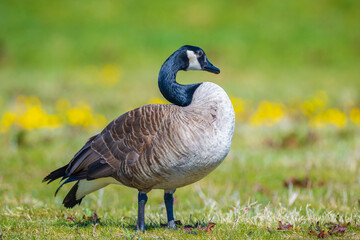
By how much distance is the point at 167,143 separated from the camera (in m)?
4.87

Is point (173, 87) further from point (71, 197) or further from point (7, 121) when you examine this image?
point (7, 121)

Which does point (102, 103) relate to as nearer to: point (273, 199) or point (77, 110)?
point (77, 110)

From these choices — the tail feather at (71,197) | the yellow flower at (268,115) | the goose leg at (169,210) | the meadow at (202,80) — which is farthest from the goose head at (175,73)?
the yellow flower at (268,115)

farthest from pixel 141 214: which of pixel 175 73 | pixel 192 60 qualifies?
pixel 192 60

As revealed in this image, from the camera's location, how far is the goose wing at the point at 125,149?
5.01 m

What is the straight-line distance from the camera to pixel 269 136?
38.2ft

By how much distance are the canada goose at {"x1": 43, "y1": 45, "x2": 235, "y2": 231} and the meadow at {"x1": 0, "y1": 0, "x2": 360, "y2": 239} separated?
1.76ft

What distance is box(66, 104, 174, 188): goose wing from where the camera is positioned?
16.4 feet

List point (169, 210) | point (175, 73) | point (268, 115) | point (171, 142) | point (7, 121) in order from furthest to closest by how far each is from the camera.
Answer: point (268, 115) < point (7, 121) < point (175, 73) < point (169, 210) < point (171, 142)

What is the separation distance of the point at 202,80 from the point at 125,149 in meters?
15.9

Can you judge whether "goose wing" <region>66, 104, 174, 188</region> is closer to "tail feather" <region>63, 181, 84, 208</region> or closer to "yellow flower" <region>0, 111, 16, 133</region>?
"tail feather" <region>63, 181, 84, 208</region>

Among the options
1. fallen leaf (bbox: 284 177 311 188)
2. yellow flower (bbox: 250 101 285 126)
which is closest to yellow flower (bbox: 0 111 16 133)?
yellow flower (bbox: 250 101 285 126)

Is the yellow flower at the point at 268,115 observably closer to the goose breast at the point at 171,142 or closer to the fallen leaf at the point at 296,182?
the fallen leaf at the point at 296,182

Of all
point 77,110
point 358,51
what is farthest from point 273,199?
point 358,51
